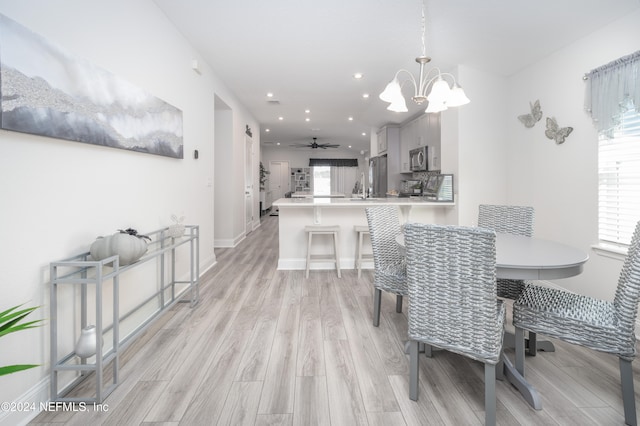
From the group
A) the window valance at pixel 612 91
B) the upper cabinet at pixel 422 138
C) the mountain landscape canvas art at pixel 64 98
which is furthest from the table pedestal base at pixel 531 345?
the upper cabinet at pixel 422 138

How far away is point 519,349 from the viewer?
185cm

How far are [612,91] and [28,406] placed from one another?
436 cm

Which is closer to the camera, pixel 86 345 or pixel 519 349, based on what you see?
pixel 86 345

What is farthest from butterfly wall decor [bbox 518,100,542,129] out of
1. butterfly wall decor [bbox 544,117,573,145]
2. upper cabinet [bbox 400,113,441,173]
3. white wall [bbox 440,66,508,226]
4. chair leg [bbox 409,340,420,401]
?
chair leg [bbox 409,340,420,401]

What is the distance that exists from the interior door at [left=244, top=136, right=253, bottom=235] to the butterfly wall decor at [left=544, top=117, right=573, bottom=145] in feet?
17.0

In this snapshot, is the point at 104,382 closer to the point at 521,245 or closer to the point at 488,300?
the point at 488,300

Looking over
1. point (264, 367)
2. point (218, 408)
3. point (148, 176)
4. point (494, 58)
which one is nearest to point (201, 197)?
point (148, 176)

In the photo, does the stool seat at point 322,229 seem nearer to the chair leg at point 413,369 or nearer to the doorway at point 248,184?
the chair leg at point 413,369

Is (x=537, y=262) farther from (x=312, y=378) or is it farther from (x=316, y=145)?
(x=316, y=145)

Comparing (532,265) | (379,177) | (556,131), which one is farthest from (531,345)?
(379,177)

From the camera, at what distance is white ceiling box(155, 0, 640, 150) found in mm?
2797

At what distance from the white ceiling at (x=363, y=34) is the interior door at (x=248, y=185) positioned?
85.3 inches

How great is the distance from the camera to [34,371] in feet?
5.33

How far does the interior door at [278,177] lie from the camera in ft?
43.8
